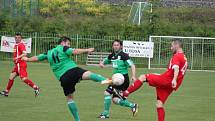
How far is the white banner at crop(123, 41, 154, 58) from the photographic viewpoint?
125 ft

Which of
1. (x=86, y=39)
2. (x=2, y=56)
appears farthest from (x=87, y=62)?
(x=2, y=56)

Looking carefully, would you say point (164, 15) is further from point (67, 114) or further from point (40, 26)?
point (67, 114)

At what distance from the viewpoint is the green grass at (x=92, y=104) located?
15.4m

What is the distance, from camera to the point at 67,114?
1579 cm

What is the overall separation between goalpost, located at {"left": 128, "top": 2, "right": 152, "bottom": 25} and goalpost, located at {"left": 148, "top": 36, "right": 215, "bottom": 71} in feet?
27.1

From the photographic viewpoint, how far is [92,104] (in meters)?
18.3

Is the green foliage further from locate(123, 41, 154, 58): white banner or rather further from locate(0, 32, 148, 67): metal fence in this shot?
locate(123, 41, 154, 58): white banner

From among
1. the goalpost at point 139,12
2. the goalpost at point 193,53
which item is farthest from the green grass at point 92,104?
the goalpost at point 139,12

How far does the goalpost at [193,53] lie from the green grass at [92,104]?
1234cm

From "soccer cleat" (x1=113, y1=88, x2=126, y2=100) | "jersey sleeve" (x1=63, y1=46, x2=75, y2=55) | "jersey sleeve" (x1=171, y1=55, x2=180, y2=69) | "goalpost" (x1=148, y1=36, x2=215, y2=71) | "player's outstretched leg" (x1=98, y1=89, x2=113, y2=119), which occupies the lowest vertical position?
"goalpost" (x1=148, y1=36, x2=215, y2=71)

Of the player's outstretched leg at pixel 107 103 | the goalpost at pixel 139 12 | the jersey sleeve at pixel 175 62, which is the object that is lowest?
the player's outstretched leg at pixel 107 103

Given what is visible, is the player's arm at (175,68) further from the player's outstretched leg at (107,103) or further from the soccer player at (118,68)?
the player's outstretched leg at (107,103)

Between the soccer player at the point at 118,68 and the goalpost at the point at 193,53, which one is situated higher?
the soccer player at the point at 118,68

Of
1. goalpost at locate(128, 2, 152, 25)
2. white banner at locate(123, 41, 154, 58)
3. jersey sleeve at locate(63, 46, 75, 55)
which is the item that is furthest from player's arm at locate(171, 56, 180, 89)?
goalpost at locate(128, 2, 152, 25)
